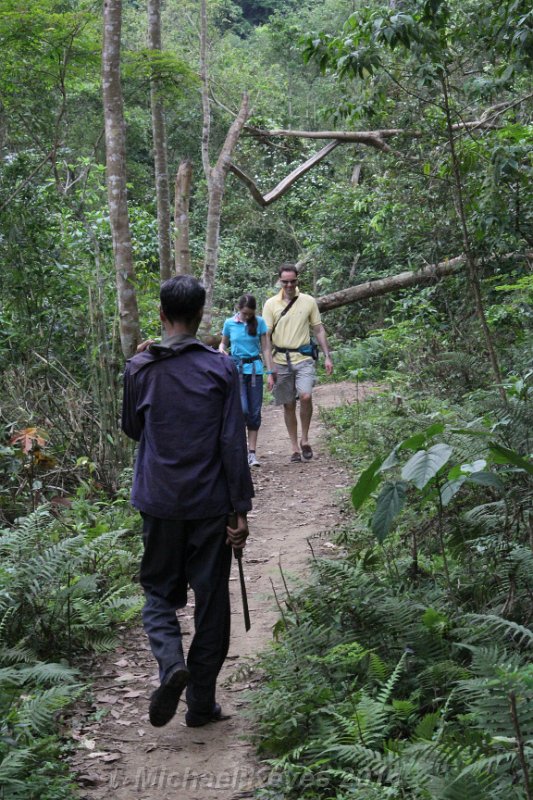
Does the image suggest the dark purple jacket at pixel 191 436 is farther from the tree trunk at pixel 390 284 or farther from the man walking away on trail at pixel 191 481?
the tree trunk at pixel 390 284

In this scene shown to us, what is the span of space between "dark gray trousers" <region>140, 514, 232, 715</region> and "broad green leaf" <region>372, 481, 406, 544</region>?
3.18 feet

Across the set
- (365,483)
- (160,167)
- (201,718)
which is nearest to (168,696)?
(201,718)

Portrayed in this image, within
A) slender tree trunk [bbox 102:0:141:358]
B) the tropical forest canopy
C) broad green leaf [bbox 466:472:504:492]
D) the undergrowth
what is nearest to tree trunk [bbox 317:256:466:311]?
the tropical forest canopy

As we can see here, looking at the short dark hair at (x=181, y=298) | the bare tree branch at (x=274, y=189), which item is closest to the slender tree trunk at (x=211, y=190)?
the bare tree branch at (x=274, y=189)

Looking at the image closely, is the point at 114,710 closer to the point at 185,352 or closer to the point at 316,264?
the point at 185,352

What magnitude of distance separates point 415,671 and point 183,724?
1202 millimetres

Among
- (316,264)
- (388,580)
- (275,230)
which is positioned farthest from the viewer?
(275,230)

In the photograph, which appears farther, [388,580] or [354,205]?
[354,205]

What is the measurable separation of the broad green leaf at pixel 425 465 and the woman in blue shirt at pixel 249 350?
6.72 metres

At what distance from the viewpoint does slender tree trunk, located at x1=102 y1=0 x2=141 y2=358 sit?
27.0 feet

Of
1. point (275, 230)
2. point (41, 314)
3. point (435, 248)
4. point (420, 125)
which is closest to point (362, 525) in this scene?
point (41, 314)

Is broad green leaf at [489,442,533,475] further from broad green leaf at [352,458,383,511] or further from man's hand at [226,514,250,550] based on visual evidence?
man's hand at [226,514,250,550]

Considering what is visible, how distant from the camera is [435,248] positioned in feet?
47.9

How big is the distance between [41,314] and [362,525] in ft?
14.7
